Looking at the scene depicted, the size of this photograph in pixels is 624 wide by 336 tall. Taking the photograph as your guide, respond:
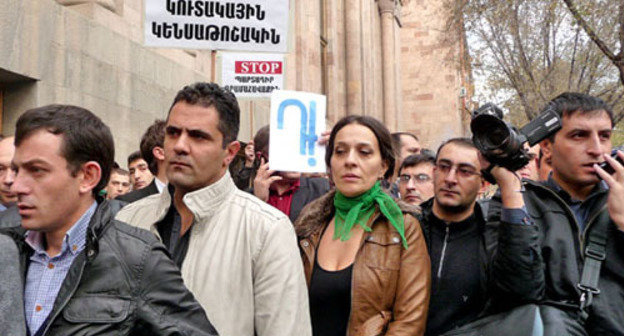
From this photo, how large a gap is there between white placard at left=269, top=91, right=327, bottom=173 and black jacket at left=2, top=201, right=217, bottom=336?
238 cm

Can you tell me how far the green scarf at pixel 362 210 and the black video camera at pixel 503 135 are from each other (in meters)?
0.54

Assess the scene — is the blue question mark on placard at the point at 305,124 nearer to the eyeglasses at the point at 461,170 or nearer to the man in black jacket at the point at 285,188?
the man in black jacket at the point at 285,188

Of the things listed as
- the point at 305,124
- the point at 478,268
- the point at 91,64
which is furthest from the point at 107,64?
the point at 478,268

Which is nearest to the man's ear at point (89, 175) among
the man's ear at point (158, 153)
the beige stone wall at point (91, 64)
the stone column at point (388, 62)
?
the man's ear at point (158, 153)

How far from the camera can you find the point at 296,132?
4527mm

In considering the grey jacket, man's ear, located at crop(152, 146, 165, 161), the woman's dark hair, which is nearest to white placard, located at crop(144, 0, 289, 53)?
man's ear, located at crop(152, 146, 165, 161)

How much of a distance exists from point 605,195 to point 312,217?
57.0 inches

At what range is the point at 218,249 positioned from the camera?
8.04 ft

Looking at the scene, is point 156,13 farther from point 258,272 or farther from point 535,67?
point 535,67

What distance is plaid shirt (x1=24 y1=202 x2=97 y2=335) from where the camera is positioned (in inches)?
76.2

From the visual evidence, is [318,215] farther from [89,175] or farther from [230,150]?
[89,175]

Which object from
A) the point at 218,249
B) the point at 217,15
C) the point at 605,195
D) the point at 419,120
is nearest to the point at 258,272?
the point at 218,249

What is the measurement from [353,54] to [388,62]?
5552 mm

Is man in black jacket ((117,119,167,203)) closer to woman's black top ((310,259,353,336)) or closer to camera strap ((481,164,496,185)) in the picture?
woman's black top ((310,259,353,336))
